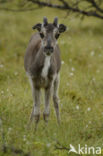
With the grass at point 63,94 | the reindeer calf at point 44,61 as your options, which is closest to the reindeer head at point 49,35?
the reindeer calf at point 44,61

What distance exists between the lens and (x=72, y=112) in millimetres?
7660

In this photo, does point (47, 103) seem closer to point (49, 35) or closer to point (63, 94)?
point (49, 35)

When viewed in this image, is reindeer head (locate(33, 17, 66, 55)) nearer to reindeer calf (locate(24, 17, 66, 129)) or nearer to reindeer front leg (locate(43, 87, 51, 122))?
reindeer calf (locate(24, 17, 66, 129))

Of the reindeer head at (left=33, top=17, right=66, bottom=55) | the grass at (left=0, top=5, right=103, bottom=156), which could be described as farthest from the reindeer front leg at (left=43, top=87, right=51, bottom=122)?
the reindeer head at (left=33, top=17, right=66, bottom=55)

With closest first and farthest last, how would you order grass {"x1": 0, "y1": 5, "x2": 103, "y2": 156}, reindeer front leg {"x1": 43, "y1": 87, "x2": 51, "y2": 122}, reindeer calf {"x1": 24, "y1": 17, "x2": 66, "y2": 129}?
grass {"x1": 0, "y1": 5, "x2": 103, "y2": 156} → reindeer calf {"x1": 24, "y1": 17, "x2": 66, "y2": 129} → reindeer front leg {"x1": 43, "y1": 87, "x2": 51, "y2": 122}

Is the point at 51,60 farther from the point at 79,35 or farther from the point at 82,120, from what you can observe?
the point at 79,35

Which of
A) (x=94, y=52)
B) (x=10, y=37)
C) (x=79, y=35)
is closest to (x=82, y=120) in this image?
(x=94, y=52)

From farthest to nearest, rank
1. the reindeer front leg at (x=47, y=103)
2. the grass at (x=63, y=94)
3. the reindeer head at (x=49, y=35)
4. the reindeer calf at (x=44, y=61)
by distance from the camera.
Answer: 1. the reindeer front leg at (x=47, y=103)
2. the reindeer calf at (x=44, y=61)
3. the reindeer head at (x=49, y=35)
4. the grass at (x=63, y=94)

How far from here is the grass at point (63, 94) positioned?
544 cm

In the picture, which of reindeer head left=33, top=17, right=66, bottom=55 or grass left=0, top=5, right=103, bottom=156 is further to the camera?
reindeer head left=33, top=17, right=66, bottom=55

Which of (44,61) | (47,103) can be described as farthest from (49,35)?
(47,103)

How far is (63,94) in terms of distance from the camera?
8.74 m

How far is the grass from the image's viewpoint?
544 centimetres

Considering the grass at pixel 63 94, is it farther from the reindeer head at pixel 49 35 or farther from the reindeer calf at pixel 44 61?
the reindeer head at pixel 49 35
